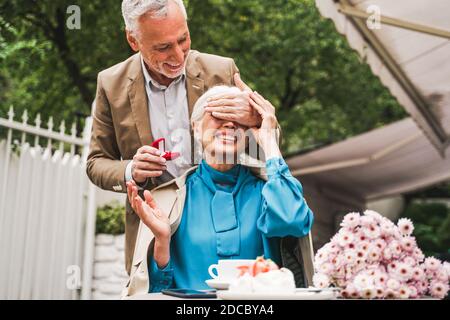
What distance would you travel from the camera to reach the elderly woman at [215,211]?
1914mm

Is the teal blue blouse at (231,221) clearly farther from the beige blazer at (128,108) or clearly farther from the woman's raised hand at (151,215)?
the beige blazer at (128,108)

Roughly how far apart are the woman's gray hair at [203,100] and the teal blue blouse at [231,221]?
18 centimetres

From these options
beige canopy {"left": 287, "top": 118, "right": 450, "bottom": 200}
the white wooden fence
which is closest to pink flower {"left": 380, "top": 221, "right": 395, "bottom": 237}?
the white wooden fence

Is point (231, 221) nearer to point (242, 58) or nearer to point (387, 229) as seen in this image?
point (387, 229)

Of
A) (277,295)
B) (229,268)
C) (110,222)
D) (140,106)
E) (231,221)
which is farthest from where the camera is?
(110,222)

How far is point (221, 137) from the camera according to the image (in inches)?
85.2

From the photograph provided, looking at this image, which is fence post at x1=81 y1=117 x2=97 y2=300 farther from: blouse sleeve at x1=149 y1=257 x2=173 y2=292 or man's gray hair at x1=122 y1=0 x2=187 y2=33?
blouse sleeve at x1=149 y1=257 x2=173 y2=292

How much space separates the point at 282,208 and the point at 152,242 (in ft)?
1.41

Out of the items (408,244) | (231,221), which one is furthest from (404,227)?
(231,221)

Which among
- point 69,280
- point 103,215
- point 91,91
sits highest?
A: point 91,91

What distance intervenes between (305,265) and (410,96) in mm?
3787
